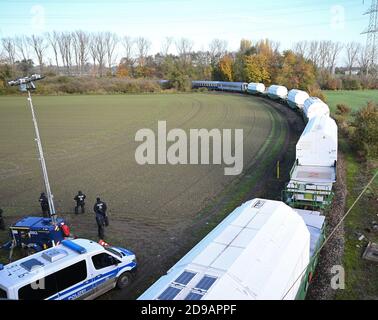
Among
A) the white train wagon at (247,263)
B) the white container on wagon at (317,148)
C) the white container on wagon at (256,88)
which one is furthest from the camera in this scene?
the white container on wagon at (256,88)

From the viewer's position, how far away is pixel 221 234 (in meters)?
8.48

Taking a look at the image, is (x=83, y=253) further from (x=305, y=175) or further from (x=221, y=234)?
(x=305, y=175)

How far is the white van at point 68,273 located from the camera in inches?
342

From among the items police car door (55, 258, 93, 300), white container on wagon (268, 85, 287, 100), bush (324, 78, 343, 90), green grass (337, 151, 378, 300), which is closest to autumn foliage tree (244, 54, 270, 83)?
bush (324, 78, 343, 90)

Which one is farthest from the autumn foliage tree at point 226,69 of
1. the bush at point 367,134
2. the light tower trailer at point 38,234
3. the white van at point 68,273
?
the white van at point 68,273

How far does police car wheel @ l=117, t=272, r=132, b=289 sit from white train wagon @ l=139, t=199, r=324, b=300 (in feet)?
11.1

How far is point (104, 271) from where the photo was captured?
400 inches

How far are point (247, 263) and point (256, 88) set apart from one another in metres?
56.1

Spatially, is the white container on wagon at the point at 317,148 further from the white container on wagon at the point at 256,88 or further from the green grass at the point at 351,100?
the white container on wagon at the point at 256,88

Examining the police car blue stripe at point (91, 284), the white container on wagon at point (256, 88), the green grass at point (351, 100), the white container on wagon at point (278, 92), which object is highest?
the white container on wagon at point (256, 88)

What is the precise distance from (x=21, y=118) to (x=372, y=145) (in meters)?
39.8

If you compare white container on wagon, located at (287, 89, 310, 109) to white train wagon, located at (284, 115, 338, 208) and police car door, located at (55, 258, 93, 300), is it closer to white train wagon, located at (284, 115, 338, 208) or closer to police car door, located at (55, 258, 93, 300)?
white train wagon, located at (284, 115, 338, 208)

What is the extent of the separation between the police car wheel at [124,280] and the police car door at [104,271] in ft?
0.59
